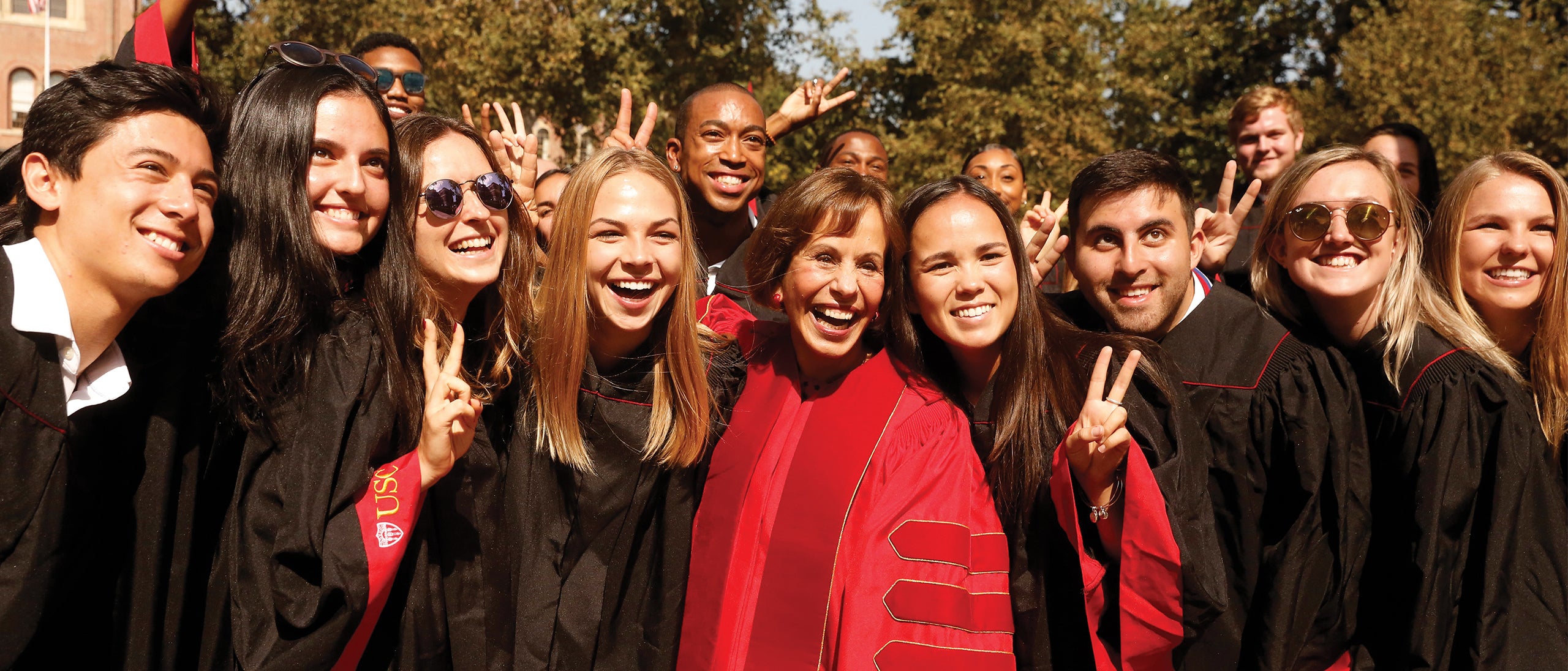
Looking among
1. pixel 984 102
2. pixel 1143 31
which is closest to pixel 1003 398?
pixel 984 102

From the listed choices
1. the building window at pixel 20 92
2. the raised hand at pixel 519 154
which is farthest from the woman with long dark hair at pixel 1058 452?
the building window at pixel 20 92

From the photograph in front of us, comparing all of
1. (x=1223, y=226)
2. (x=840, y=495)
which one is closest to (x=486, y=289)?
(x=840, y=495)

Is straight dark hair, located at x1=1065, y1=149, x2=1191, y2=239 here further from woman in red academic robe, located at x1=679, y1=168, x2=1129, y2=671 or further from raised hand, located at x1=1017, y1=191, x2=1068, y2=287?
woman in red academic robe, located at x1=679, y1=168, x2=1129, y2=671

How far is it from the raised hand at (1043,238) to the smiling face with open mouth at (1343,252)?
0.83 m

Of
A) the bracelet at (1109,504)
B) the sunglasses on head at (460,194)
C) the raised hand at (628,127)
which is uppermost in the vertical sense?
the raised hand at (628,127)

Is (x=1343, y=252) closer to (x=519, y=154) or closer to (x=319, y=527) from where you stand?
(x=519, y=154)

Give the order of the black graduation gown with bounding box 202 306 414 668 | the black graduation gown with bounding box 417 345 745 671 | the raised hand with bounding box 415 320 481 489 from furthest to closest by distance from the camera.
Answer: the black graduation gown with bounding box 417 345 745 671 < the raised hand with bounding box 415 320 481 489 < the black graduation gown with bounding box 202 306 414 668

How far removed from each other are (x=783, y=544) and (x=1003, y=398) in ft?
2.58

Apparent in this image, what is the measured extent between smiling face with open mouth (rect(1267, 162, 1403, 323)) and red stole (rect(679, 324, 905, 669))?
1516mm

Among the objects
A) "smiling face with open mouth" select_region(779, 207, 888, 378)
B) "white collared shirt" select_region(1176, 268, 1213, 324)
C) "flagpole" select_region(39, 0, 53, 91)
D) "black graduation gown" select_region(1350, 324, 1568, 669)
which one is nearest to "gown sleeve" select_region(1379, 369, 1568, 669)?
"black graduation gown" select_region(1350, 324, 1568, 669)

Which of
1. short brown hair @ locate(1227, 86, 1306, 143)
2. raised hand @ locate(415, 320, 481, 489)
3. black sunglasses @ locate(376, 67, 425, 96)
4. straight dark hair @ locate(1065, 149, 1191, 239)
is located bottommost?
raised hand @ locate(415, 320, 481, 489)

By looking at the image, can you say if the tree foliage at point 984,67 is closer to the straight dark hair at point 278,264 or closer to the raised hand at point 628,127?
the raised hand at point 628,127

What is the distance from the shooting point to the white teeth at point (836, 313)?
3.22 m

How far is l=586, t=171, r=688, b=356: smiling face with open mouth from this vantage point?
330 centimetres
